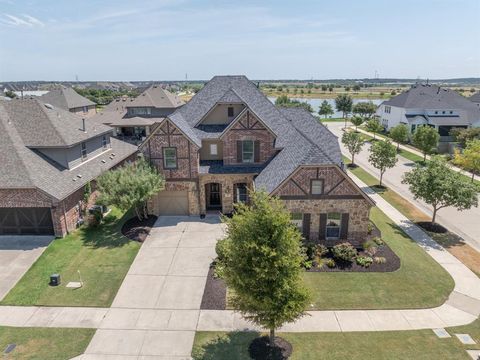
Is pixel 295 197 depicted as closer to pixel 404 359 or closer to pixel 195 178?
pixel 195 178

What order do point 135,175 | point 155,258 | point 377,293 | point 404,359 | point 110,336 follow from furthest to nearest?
point 135,175 < point 155,258 < point 377,293 < point 110,336 < point 404,359

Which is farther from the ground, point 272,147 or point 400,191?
point 272,147

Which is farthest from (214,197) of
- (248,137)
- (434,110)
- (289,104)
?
(289,104)

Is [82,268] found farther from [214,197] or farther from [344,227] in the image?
[344,227]

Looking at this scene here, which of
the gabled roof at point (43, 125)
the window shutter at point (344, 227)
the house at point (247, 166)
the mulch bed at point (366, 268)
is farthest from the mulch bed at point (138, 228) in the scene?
the window shutter at point (344, 227)

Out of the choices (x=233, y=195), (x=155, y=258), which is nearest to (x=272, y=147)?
(x=233, y=195)

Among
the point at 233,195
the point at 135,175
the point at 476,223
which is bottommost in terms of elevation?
the point at 476,223

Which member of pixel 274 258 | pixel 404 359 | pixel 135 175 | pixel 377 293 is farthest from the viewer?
pixel 135 175
